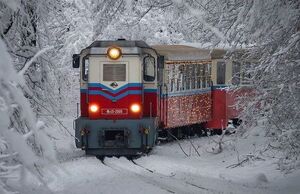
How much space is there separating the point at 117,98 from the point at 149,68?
1220 millimetres

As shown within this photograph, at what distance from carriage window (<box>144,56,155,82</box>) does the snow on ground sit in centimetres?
214

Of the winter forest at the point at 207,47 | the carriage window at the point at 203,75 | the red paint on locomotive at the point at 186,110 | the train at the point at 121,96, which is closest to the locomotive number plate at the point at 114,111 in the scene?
the train at the point at 121,96

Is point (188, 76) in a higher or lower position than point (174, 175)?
higher

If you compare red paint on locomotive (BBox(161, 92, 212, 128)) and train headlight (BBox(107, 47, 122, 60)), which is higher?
train headlight (BBox(107, 47, 122, 60))

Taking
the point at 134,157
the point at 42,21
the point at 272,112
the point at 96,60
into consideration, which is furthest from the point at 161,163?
the point at 42,21

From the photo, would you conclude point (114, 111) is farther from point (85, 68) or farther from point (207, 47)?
point (207, 47)

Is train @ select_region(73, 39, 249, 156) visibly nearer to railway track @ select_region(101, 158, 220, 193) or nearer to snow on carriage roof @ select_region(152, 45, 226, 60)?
snow on carriage roof @ select_region(152, 45, 226, 60)

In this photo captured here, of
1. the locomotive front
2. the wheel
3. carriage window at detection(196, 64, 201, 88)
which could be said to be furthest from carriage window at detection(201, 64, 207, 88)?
the locomotive front

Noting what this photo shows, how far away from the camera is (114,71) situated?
1655 cm

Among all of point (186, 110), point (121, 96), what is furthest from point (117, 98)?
point (186, 110)

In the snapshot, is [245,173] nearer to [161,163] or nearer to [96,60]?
[161,163]

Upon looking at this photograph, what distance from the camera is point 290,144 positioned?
10258 mm

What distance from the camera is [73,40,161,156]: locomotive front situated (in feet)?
52.5

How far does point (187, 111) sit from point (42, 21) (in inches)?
463
